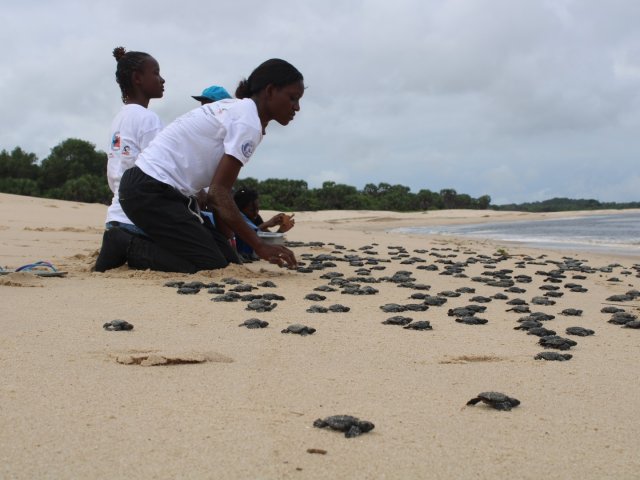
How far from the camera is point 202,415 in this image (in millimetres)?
2215

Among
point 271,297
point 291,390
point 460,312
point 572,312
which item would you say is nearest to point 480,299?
point 572,312

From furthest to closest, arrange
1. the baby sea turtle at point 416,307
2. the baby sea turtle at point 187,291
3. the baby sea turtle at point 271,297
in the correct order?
the baby sea turtle at point 187,291
the baby sea turtle at point 271,297
the baby sea turtle at point 416,307

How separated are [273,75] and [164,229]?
1706mm

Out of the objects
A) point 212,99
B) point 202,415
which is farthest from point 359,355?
point 212,99

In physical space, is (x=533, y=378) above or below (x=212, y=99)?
below

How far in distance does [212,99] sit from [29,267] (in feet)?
9.19

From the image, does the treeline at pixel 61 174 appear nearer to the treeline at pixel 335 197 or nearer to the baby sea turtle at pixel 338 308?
the treeline at pixel 335 197

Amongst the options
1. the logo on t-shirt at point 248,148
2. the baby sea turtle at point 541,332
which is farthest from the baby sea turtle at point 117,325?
the baby sea turtle at point 541,332

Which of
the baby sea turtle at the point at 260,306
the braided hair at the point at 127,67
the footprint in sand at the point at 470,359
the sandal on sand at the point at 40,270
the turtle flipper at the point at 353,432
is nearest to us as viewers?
the turtle flipper at the point at 353,432

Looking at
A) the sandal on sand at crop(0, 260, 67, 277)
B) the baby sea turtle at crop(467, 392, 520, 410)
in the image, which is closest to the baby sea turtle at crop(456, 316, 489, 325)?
the baby sea turtle at crop(467, 392, 520, 410)

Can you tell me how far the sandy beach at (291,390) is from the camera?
187 centimetres

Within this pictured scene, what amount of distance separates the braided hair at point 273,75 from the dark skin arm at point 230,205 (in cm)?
81

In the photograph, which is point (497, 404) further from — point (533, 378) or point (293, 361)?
point (293, 361)

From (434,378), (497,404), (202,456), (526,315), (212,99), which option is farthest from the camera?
(212,99)
